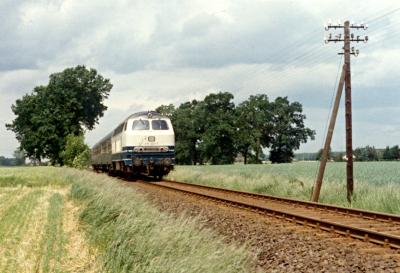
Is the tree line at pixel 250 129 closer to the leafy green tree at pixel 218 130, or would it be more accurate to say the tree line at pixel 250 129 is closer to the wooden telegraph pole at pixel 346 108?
the leafy green tree at pixel 218 130

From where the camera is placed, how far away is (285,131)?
9612cm

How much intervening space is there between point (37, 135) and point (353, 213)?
66191 millimetres

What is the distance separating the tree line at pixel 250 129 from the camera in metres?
94.5

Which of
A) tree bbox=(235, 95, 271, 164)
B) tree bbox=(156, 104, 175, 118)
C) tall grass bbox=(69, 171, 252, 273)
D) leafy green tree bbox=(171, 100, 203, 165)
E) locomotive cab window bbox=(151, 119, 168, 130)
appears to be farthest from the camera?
tree bbox=(156, 104, 175, 118)

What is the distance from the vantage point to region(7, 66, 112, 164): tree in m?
73.6

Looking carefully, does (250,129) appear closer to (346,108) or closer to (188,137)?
(188,137)

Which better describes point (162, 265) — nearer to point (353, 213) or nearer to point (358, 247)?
point (358, 247)

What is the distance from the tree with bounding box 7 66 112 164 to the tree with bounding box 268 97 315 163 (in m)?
33.1

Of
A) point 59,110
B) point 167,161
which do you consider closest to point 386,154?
point 59,110

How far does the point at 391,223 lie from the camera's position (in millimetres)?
11648

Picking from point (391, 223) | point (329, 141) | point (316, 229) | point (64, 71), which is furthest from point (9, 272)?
point (64, 71)

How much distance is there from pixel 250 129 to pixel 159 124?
67.9 m

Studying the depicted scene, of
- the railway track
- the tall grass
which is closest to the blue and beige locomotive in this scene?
the railway track

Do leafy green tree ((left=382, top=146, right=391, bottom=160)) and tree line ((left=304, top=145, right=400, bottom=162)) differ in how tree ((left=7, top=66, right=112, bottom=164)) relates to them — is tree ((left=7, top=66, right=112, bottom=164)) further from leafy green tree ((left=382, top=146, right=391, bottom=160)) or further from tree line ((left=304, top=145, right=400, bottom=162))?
leafy green tree ((left=382, top=146, right=391, bottom=160))
